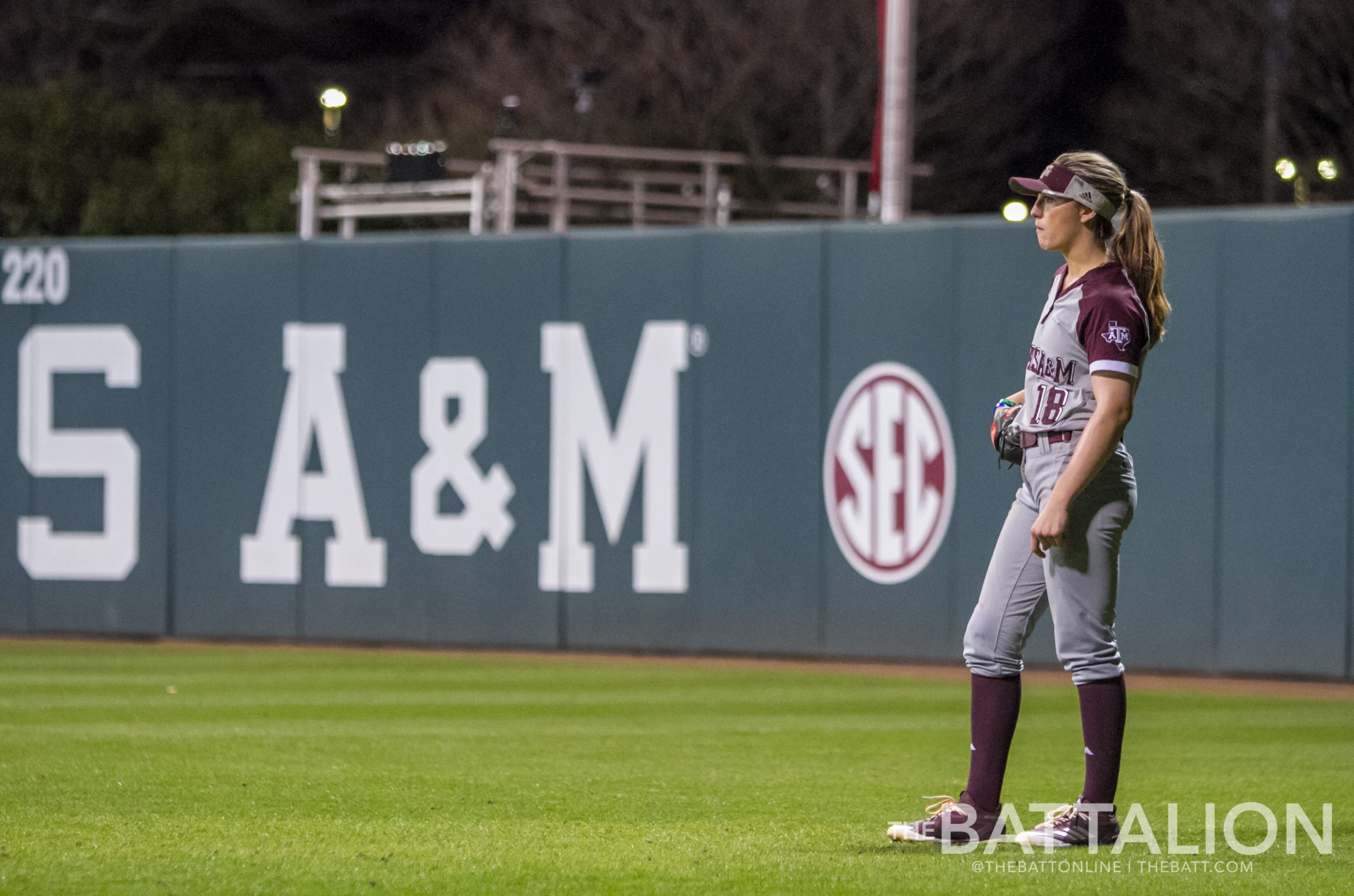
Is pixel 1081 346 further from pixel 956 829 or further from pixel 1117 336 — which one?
pixel 956 829

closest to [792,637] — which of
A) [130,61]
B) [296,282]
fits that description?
[296,282]

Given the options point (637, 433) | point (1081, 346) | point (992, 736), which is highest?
point (1081, 346)

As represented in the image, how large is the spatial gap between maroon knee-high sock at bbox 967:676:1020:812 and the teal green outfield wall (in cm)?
597

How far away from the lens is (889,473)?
11906 mm

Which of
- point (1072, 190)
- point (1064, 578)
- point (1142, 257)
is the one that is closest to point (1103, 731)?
point (1064, 578)

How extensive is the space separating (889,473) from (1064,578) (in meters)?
6.60

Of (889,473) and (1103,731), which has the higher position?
(889,473)

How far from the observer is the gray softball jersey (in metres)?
5.23

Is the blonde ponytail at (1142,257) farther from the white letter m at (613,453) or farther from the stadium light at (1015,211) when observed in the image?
the stadium light at (1015,211)

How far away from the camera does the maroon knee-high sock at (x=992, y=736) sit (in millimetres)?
5461

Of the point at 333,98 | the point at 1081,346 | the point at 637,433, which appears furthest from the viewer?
the point at 333,98

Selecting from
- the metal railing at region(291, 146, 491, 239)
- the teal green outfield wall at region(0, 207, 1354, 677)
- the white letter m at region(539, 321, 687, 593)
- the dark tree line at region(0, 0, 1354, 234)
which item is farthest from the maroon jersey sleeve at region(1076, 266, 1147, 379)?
the dark tree line at region(0, 0, 1354, 234)

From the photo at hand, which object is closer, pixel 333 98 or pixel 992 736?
pixel 992 736

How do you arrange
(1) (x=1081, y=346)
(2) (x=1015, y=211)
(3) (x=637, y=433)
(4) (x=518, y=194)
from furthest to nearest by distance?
(4) (x=518, y=194)
(2) (x=1015, y=211)
(3) (x=637, y=433)
(1) (x=1081, y=346)
